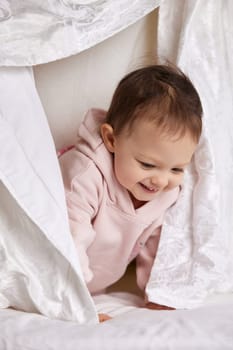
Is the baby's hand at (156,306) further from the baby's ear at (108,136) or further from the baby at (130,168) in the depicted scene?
the baby's ear at (108,136)

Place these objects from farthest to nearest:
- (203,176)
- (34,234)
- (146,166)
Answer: (203,176) < (146,166) < (34,234)

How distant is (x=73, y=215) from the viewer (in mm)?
1086

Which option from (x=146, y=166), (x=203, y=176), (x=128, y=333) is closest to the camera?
(x=128, y=333)

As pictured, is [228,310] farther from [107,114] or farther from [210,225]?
[107,114]

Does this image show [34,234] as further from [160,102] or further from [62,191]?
[160,102]

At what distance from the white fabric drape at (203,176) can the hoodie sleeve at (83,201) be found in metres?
0.15

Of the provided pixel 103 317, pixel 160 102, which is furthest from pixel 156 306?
pixel 160 102

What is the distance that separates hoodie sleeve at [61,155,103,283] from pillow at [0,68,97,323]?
11 cm

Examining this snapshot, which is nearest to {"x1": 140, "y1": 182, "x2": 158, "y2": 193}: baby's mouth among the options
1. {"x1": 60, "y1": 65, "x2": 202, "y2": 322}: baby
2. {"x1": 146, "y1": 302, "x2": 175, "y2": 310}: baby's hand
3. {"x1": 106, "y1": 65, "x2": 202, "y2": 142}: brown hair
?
{"x1": 60, "y1": 65, "x2": 202, "y2": 322}: baby

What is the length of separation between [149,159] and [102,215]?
6.1 inches

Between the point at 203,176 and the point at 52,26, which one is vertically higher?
the point at 52,26

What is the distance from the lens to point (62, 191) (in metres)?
0.98

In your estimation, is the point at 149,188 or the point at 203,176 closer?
the point at 149,188

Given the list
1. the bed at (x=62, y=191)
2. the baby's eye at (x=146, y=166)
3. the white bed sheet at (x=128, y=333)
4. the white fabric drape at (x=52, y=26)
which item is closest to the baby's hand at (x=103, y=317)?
the bed at (x=62, y=191)
